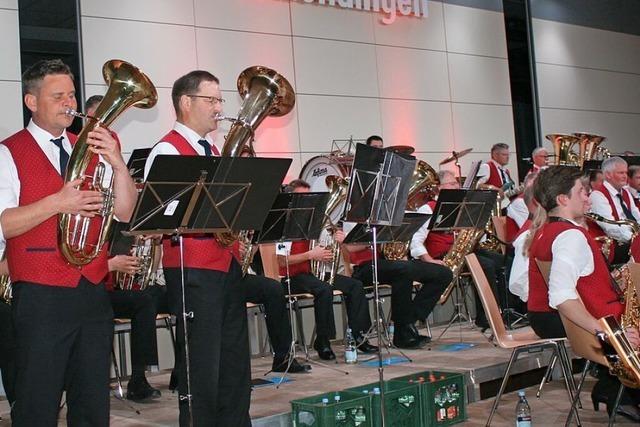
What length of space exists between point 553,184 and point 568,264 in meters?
0.54

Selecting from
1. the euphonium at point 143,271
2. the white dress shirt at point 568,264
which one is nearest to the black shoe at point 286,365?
the euphonium at point 143,271

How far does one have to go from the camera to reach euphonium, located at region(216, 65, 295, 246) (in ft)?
12.7

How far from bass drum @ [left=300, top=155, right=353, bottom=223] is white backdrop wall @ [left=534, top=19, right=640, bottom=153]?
4.83m

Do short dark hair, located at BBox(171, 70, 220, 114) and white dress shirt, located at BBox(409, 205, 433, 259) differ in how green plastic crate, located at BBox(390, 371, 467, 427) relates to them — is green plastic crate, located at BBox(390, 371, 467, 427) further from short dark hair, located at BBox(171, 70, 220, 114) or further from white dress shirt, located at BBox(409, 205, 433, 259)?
white dress shirt, located at BBox(409, 205, 433, 259)

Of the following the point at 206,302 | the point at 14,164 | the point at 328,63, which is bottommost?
the point at 206,302

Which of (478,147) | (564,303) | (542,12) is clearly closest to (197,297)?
(564,303)

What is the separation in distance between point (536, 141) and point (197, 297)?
9697mm

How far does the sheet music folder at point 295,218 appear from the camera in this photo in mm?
5805

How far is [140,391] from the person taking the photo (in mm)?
5531

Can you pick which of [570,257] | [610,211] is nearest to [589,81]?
[610,211]

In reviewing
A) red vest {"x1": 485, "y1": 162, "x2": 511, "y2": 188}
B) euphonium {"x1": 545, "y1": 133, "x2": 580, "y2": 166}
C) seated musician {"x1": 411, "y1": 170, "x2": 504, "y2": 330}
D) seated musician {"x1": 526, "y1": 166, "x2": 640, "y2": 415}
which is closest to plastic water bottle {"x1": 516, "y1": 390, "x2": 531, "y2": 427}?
seated musician {"x1": 526, "y1": 166, "x2": 640, "y2": 415}

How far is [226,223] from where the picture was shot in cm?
359

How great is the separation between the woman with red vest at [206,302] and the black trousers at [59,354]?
59 centimetres

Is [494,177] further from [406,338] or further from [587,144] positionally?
[406,338]
